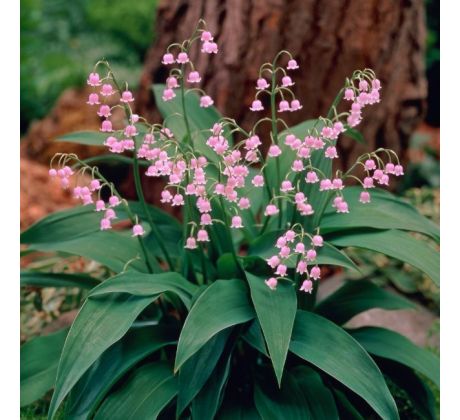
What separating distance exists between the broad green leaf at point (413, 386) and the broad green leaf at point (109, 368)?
2.74 feet

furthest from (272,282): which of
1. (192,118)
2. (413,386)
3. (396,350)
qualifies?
(192,118)

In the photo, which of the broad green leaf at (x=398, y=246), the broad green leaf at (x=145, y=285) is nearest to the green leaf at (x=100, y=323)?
the broad green leaf at (x=145, y=285)

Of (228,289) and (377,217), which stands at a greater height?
(377,217)

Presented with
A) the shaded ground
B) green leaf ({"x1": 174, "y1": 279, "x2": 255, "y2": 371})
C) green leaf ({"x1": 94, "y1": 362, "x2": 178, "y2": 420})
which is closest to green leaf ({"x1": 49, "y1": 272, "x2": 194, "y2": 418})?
green leaf ({"x1": 174, "y1": 279, "x2": 255, "y2": 371})

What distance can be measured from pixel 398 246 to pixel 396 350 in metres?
0.44

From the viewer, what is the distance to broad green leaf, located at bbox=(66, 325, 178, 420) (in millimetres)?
2338

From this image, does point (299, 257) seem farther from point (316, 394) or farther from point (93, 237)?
point (93, 237)

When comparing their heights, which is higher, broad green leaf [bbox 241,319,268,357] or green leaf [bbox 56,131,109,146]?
green leaf [bbox 56,131,109,146]

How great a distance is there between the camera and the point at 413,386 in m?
2.78

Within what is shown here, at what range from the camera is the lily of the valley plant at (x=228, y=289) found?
2.22m

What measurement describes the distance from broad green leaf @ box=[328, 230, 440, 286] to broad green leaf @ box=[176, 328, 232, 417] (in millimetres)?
521

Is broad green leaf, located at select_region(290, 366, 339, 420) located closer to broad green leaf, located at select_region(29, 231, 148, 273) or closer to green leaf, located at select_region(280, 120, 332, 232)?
green leaf, located at select_region(280, 120, 332, 232)

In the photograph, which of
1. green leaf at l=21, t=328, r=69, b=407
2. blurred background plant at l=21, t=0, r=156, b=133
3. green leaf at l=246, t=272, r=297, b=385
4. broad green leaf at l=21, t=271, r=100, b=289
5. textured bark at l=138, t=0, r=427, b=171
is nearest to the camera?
green leaf at l=246, t=272, r=297, b=385

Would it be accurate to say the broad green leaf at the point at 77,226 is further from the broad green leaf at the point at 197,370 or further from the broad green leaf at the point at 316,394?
the broad green leaf at the point at 316,394
